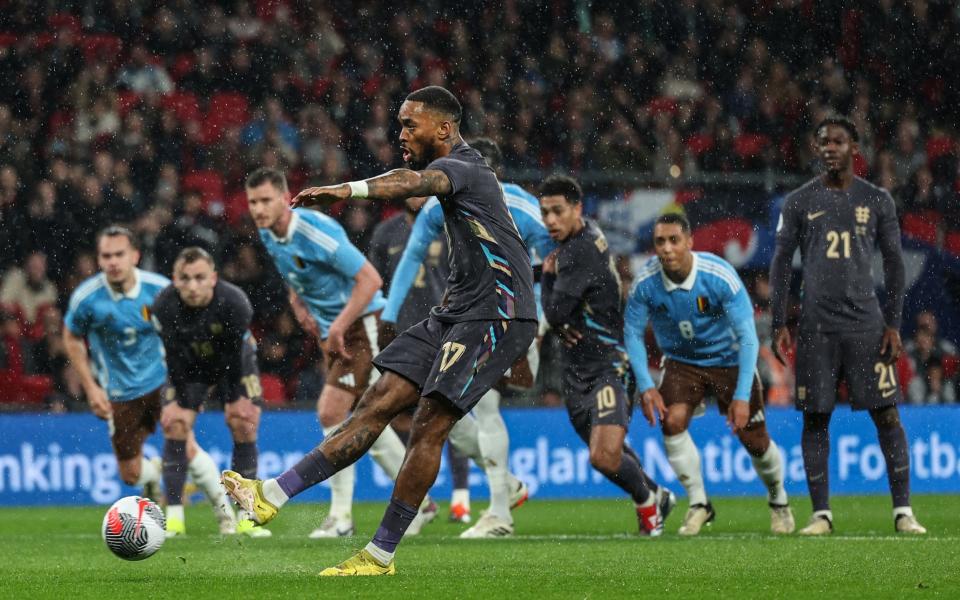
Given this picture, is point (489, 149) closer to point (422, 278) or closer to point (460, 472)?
point (422, 278)

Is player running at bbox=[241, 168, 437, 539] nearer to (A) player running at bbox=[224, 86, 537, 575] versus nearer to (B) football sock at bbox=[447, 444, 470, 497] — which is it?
(B) football sock at bbox=[447, 444, 470, 497]

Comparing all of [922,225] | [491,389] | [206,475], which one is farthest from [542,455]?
[922,225]

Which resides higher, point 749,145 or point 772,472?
point 749,145

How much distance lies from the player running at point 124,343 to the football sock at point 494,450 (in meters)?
2.11

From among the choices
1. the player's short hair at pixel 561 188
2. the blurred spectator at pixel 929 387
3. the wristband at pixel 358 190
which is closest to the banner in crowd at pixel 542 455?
the blurred spectator at pixel 929 387

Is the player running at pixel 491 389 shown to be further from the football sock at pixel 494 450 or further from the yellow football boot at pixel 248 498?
the yellow football boot at pixel 248 498

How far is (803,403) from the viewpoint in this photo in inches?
365

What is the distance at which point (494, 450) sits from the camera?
9750 millimetres

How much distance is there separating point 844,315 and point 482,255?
3606mm

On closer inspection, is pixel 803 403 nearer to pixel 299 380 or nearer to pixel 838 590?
pixel 838 590

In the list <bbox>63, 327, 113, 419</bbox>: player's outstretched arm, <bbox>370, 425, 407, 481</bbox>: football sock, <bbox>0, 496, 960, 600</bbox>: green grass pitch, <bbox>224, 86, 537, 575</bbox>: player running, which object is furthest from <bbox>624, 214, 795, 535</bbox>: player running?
<bbox>63, 327, 113, 419</bbox>: player's outstretched arm

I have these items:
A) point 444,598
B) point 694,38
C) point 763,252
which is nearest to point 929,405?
point 763,252

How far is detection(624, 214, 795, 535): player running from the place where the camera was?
920 centimetres

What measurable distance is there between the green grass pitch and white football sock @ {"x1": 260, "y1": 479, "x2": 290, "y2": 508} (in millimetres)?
315
